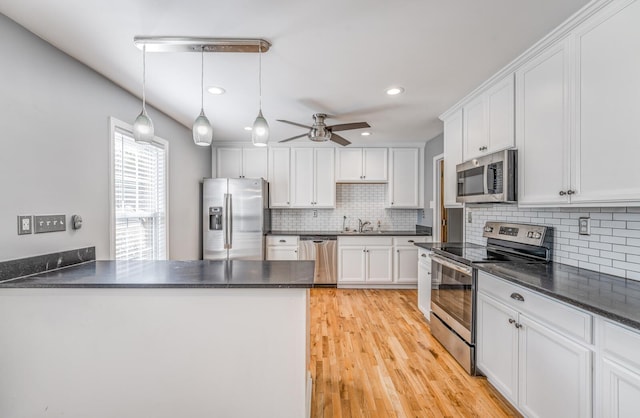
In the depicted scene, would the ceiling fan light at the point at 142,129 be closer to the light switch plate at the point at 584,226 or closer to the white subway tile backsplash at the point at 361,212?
the light switch plate at the point at 584,226

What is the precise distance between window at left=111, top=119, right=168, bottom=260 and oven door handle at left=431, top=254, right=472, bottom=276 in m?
2.96

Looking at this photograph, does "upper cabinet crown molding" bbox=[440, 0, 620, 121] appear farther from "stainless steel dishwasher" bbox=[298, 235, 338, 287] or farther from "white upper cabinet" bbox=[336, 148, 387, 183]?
"stainless steel dishwasher" bbox=[298, 235, 338, 287]

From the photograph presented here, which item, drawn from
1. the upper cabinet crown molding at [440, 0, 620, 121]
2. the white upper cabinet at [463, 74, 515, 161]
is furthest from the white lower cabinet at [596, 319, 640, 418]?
the upper cabinet crown molding at [440, 0, 620, 121]

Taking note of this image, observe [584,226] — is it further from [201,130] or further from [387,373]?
[201,130]

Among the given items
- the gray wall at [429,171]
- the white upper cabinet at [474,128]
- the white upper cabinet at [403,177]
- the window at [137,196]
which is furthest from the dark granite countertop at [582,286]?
the window at [137,196]

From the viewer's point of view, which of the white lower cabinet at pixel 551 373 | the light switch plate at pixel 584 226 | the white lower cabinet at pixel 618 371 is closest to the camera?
the white lower cabinet at pixel 618 371

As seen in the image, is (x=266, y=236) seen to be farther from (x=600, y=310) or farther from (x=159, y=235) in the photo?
(x=600, y=310)

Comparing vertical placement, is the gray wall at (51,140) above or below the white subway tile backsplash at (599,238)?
above

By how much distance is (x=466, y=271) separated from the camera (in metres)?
2.31

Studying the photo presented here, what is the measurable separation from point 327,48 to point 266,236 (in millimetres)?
3180

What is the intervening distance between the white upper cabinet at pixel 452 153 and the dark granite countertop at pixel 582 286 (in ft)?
3.90

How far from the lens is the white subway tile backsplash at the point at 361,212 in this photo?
513 cm

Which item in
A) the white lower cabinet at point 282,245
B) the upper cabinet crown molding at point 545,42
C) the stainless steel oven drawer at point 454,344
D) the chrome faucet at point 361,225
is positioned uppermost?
the upper cabinet crown molding at point 545,42

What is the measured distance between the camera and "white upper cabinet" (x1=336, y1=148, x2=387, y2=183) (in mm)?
4875
